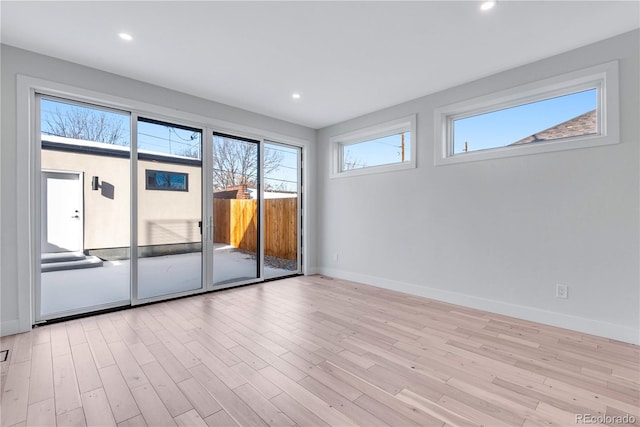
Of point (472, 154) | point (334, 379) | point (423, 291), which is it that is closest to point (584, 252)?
point (472, 154)

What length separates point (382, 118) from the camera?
439 centimetres

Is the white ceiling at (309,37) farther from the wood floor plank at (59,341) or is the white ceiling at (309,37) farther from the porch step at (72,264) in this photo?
the wood floor plank at (59,341)

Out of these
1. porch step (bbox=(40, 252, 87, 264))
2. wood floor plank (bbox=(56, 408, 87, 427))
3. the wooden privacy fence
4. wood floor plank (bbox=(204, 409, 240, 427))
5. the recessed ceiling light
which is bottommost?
wood floor plank (bbox=(204, 409, 240, 427))

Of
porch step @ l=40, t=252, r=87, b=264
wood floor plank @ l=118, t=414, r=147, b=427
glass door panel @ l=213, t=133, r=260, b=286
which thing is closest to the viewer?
wood floor plank @ l=118, t=414, r=147, b=427

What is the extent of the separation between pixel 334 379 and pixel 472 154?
297 cm

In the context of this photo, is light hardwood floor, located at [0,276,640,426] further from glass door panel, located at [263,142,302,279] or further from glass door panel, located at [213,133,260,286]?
glass door panel, located at [263,142,302,279]

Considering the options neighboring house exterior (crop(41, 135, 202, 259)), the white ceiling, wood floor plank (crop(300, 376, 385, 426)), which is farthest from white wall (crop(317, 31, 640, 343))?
neighboring house exterior (crop(41, 135, 202, 259))

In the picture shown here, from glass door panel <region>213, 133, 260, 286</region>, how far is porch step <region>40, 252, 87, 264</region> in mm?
1564

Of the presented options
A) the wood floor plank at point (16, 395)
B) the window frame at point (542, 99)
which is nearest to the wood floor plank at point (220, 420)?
the wood floor plank at point (16, 395)

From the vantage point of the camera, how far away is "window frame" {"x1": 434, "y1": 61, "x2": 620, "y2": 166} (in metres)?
2.58

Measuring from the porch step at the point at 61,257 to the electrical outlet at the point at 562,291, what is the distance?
5317 millimetres

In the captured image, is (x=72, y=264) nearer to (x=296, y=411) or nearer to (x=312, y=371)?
(x=312, y=371)

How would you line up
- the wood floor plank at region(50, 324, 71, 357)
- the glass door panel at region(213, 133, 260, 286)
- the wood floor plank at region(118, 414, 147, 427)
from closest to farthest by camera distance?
the wood floor plank at region(118, 414, 147, 427) < the wood floor plank at region(50, 324, 71, 357) < the glass door panel at region(213, 133, 260, 286)

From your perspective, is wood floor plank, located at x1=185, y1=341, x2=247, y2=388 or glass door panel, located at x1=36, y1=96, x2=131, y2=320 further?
glass door panel, located at x1=36, y1=96, x2=131, y2=320
